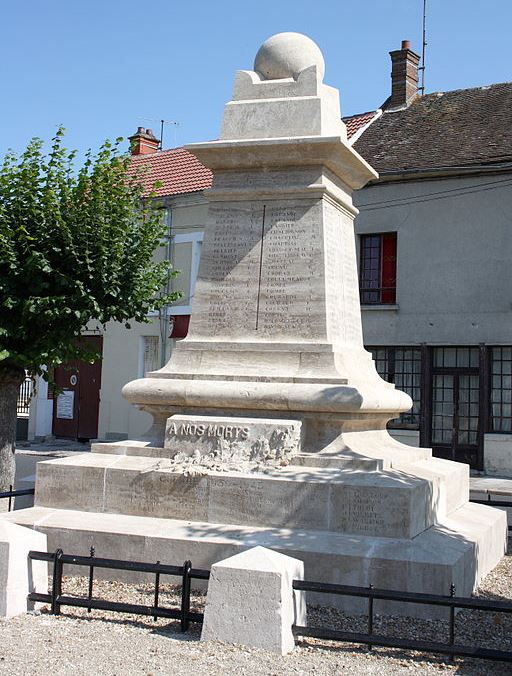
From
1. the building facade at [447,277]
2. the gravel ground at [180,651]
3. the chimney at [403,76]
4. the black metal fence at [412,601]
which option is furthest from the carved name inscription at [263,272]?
the chimney at [403,76]

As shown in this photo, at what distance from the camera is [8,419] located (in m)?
13.9

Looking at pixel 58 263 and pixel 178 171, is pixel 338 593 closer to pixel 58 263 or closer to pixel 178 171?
pixel 58 263

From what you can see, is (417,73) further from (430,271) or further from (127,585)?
(127,585)

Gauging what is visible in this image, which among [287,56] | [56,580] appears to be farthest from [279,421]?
[287,56]

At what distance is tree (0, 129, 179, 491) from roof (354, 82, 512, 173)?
890 cm

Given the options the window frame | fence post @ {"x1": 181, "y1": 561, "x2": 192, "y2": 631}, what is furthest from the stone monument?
the window frame

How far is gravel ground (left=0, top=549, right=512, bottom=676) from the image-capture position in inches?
207

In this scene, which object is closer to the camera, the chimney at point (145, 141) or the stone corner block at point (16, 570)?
the stone corner block at point (16, 570)

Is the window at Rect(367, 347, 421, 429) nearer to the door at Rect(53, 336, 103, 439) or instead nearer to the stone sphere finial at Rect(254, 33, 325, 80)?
the door at Rect(53, 336, 103, 439)

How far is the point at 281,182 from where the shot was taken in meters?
8.67

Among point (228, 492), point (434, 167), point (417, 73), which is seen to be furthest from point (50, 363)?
point (417, 73)

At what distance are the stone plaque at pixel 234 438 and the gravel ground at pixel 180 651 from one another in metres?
1.55

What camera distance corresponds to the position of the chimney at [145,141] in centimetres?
2909

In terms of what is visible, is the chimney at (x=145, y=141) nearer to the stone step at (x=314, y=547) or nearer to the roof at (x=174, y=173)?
the roof at (x=174, y=173)
